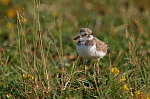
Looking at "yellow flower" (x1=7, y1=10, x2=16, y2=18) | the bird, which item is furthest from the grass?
the bird

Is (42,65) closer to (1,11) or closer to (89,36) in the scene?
(89,36)

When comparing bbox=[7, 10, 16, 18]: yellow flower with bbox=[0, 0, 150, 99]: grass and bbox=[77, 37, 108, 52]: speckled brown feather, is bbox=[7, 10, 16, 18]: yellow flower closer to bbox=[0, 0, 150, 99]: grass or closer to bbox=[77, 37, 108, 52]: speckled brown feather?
bbox=[0, 0, 150, 99]: grass

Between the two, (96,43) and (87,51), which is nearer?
(87,51)

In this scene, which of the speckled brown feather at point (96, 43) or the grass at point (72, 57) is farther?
the speckled brown feather at point (96, 43)

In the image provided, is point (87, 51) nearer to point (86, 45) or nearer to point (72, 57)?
point (86, 45)

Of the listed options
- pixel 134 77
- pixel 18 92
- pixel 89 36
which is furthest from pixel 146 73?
pixel 18 92

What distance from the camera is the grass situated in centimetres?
402

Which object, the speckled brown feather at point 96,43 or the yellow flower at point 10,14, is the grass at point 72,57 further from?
the speckled brown feather at point 96,43

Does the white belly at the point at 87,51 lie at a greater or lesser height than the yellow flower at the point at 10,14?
lesser

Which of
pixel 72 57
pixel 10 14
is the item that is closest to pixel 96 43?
Result: pixel 72 57

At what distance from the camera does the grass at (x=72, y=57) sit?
4016 mm

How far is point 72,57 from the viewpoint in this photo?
6.40 metres

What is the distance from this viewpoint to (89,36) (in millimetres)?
4930

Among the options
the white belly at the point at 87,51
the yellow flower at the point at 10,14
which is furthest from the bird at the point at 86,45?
the yellow flower at the point at 10,14
